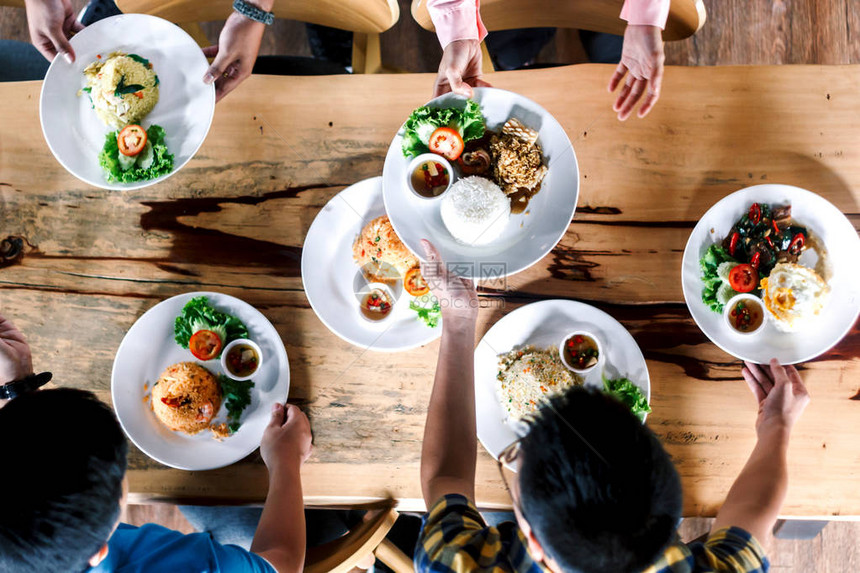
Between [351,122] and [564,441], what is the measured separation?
113 centimetres

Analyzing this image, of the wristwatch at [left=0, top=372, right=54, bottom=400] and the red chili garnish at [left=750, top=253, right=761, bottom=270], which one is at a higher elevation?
the red chili garnish at [left=750, top=253, right=761, bottom=270]

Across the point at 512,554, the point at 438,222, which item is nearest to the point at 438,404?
the point at 512,554

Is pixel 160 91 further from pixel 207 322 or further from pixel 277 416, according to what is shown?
pixel 277 416

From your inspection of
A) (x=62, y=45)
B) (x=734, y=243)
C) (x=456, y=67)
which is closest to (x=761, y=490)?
(x=734, y=243)

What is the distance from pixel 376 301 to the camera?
1571mm

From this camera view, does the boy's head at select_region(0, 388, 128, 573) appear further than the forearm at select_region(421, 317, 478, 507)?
No

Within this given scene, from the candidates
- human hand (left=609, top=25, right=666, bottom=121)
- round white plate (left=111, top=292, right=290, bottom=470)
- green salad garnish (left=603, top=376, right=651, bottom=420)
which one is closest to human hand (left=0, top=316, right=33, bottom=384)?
round white plate (left=111, top=292, right=290, bottom=470)

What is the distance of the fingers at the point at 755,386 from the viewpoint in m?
1.46

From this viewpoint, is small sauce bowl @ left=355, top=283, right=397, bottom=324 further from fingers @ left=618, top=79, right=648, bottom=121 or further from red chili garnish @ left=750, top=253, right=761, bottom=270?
red chili garnish @ left=750, top=253, right=761, bottom=270

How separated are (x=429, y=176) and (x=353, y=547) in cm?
105

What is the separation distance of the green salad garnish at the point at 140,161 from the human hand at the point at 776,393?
1.80 metres

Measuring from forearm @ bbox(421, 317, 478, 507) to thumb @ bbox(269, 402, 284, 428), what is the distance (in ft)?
1.33

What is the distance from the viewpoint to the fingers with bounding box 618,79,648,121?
5.03 feet

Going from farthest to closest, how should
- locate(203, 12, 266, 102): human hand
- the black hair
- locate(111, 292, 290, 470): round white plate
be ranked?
locate(203, 12, 266, 102): human hand < locate(111, 292, 290, 470): round white plate < the black hair
